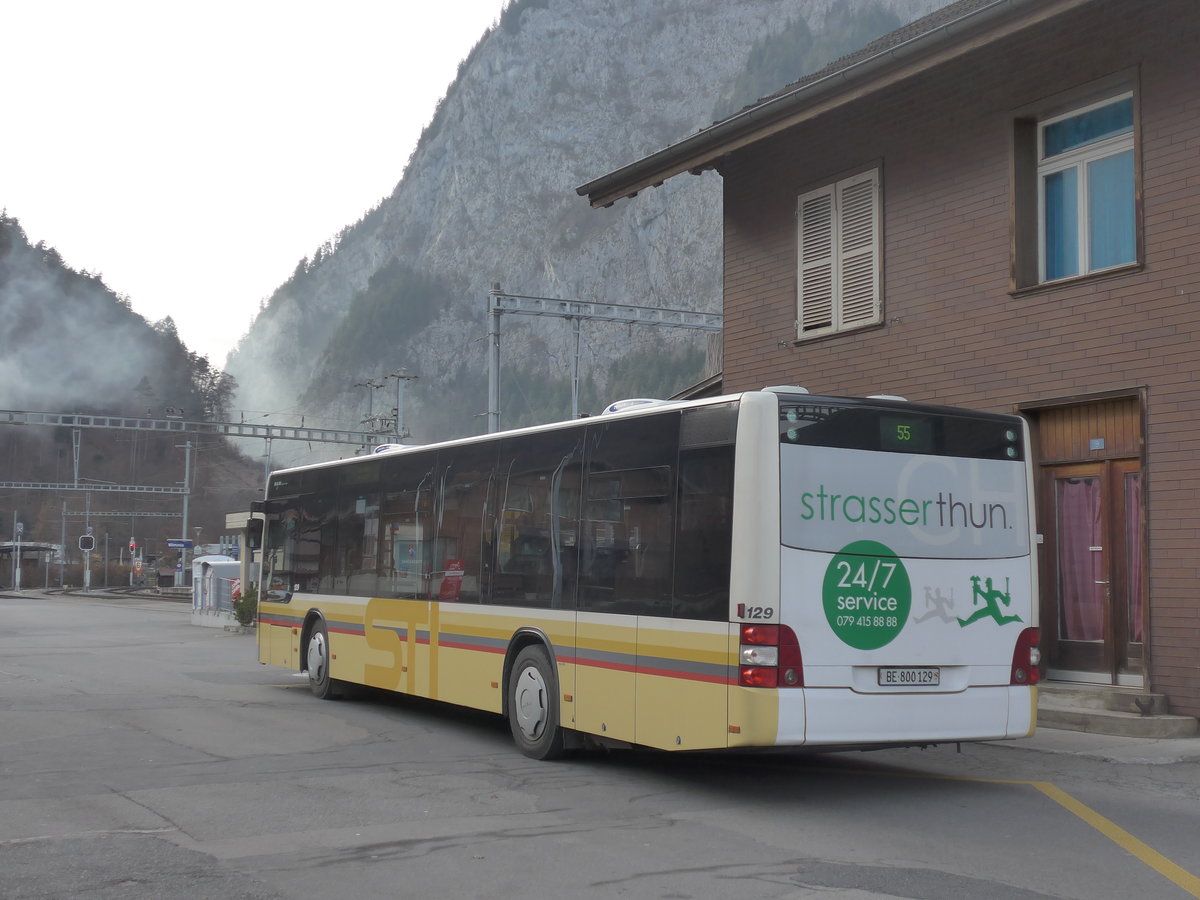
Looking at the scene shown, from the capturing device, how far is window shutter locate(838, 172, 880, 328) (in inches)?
625

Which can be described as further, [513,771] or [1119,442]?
[1119,442]

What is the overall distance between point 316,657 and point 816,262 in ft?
24.2

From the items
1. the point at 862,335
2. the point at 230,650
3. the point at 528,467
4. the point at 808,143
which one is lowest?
the point at 230,650

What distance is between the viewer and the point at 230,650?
2527cm

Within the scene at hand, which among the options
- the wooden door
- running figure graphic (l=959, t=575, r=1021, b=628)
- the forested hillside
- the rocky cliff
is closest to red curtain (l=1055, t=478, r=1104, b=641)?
the wooden door

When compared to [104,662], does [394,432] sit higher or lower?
higher

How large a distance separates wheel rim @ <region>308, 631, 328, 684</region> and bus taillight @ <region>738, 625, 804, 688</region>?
7897mm

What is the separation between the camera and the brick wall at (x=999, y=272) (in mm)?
12352

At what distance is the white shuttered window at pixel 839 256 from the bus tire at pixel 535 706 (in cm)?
673

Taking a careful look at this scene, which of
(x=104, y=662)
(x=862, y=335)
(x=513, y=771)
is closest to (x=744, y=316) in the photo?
(x=862, y=335)

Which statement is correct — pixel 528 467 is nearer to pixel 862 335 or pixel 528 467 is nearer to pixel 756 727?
pixel 756 727

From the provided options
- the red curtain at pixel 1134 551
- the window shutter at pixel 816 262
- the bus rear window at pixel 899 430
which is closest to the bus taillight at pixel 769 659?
the bus rear window at pixel 899 430

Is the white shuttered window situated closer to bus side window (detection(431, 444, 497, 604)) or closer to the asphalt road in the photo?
bus side window (detection(431, 444, 497, 604))

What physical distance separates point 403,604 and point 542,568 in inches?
112
